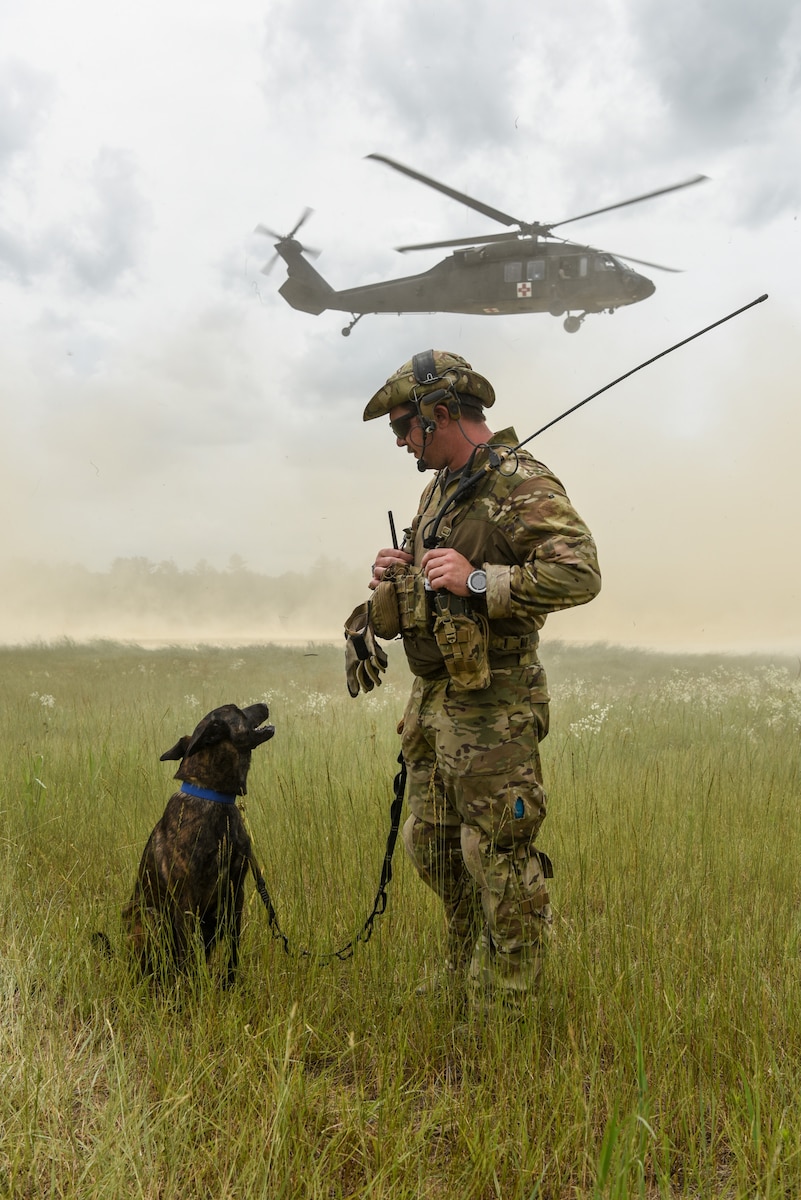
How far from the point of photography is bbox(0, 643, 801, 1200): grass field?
88.0 inches

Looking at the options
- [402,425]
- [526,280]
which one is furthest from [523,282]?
[402,425]

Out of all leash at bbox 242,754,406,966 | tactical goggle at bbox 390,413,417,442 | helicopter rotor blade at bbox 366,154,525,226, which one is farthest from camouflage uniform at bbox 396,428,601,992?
helicopter rotor blade at bbox 366,154,525,226

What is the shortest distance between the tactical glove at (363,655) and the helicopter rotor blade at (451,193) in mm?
14184

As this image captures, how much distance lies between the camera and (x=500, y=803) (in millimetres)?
3096

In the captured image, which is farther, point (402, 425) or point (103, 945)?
point (402, 425)

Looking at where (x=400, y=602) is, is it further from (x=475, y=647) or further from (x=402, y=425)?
(x=402, y=425)

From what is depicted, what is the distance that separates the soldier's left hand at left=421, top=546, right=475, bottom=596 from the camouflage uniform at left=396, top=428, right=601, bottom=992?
7 cm

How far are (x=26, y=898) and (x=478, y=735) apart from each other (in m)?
2.34

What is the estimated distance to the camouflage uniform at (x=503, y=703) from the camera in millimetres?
3023

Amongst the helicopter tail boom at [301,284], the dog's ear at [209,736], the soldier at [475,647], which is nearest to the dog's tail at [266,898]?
the dog's ear at [209,736]

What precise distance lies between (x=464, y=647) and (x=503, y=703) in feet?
0.96

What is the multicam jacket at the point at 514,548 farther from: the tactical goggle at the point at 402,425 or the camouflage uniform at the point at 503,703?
the tactical goggle at the point at 402,425

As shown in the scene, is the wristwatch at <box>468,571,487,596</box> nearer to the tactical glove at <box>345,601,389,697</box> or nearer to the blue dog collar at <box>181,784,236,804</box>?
the tactical glove at <box>345,601,389,697</box>

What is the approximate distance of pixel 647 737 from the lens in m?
8.60
